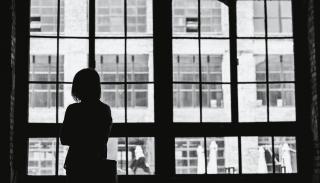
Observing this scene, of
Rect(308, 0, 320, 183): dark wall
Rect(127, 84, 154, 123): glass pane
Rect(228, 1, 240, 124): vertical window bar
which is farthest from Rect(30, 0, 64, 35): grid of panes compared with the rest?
Rect(308, 0, 320, 183): dark wall

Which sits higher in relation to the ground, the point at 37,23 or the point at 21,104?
the point at 37,23

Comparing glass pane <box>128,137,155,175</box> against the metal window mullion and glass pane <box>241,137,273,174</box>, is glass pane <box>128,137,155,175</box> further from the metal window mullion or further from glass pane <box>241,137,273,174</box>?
glass pane <box>241,137,273,174</box>

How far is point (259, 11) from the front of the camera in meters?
17.0

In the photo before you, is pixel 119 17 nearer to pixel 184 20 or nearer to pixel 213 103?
pixel 184 20

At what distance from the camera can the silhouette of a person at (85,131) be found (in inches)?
98.3

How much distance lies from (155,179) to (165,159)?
0.21m

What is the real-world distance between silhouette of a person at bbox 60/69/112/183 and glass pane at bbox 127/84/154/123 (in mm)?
12285

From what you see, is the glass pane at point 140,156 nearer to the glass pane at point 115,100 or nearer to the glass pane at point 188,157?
the glass pane at point 115,100

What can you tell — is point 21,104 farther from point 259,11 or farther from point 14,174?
point 259,11

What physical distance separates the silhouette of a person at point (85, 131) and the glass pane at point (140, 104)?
1228 cm

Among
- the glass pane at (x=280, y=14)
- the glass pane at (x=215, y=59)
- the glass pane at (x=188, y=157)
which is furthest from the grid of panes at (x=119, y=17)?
the glass pane at (x=188, y=157)

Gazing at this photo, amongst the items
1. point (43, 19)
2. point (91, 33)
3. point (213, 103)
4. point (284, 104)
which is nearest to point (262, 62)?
point (284, 104)

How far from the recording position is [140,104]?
52.5ft

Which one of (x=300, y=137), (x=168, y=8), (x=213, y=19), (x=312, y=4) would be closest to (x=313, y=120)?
(x=300, y=137)
